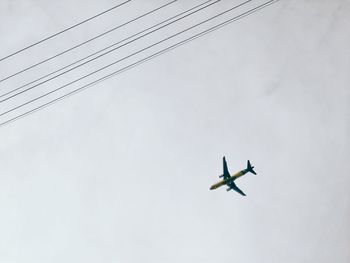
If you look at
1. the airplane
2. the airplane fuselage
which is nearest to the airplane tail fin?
the airplane

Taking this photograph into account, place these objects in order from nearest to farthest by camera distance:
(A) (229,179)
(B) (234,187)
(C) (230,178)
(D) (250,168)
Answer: (D) (250,168) → (C) (230,178) → (A) (229,179) → (B) (234,187)

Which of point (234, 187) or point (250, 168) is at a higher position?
point (250, 168)

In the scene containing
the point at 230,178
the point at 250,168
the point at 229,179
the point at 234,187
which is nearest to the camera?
the point at 250,168

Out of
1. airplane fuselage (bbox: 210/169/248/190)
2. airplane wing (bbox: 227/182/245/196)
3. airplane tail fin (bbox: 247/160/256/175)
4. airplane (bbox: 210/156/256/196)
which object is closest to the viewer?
airplane tail fin (bbox: 247/160/256/175)

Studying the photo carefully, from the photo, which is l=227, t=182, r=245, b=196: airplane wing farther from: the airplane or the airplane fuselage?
the airplane fuselage

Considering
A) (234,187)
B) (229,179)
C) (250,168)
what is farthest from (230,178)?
(250,168)

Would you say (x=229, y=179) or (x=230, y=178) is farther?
(x=229, y=179)

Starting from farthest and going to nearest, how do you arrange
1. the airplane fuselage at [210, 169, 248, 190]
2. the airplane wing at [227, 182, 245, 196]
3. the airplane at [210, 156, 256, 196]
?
the airplane wing at [227, 182, 245, 196], the airplane fuselage at [210, 169, 248, 190], the airplane at [210, 156, 256, 196]

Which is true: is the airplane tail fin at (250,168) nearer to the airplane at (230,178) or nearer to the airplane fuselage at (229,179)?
the airplane at (230,178)

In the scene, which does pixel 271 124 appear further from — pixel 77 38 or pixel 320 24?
pixel 77 38

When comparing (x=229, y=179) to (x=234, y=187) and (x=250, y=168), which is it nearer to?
(x=234, y=187)

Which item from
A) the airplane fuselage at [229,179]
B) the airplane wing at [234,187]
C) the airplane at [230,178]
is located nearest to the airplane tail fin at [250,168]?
the airplane at [230,178]

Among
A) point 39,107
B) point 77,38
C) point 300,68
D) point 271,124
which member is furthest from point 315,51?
point 39,107
